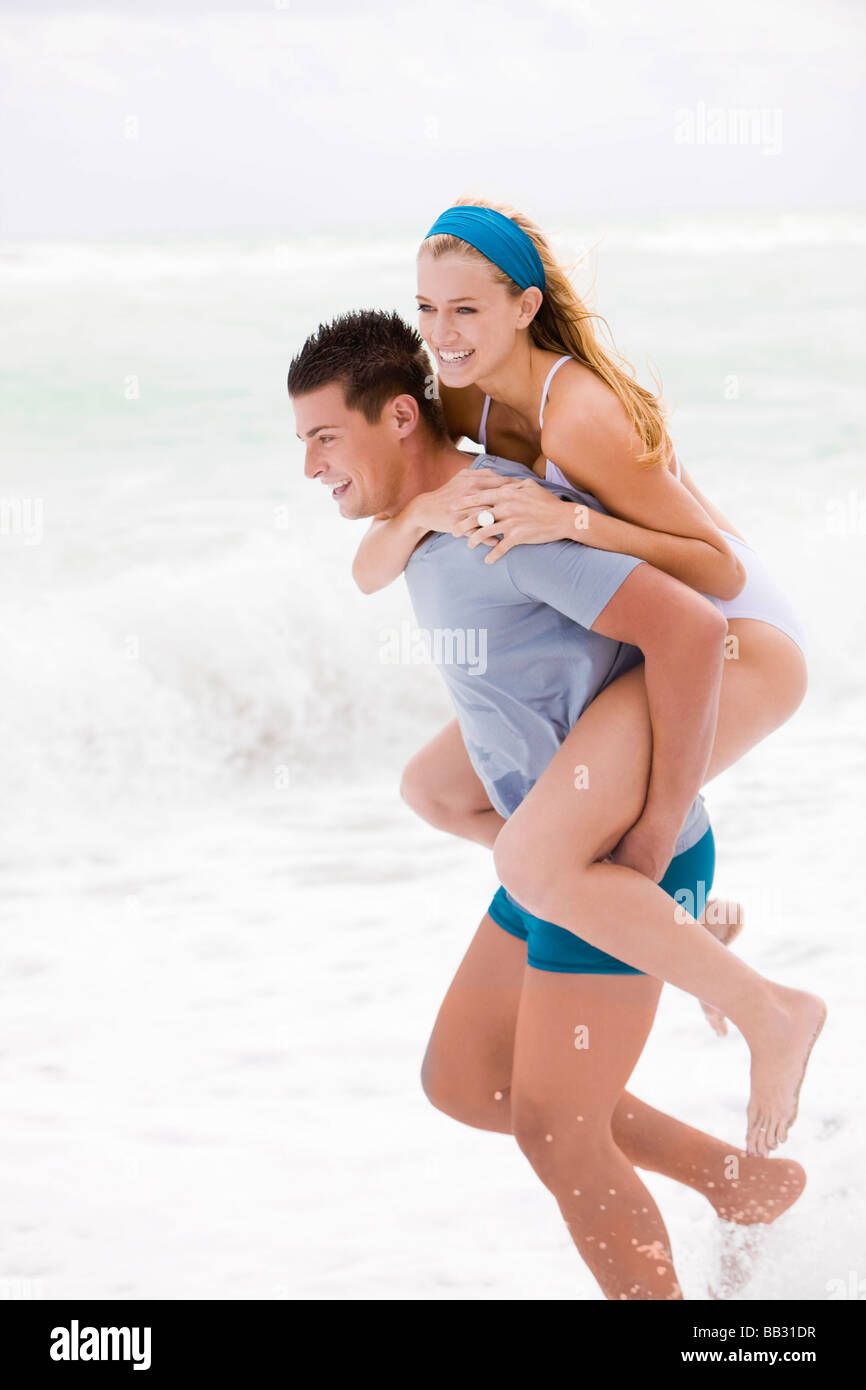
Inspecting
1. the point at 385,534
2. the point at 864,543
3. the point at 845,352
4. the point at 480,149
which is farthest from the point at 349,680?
the point at 845,352

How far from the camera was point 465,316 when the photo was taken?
1.86 metres

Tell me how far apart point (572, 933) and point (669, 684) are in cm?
39

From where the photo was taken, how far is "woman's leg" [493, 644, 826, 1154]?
176 cm

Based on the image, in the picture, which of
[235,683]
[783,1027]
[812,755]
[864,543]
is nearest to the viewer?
[783,1027]

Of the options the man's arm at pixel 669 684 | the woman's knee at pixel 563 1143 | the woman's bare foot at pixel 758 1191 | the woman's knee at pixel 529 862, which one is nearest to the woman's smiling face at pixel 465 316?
the man's arm at pixel 669 684

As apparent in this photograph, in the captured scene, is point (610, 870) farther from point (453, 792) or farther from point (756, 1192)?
point (756, 1192)

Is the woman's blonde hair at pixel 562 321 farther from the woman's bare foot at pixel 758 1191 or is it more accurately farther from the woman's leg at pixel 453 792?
the woman's bare foot at pixel 758 1191

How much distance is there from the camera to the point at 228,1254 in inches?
Result: 108

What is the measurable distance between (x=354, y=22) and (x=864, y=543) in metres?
6.85

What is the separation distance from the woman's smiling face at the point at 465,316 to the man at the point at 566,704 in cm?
8

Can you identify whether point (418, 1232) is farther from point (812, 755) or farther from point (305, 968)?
point (812, 755)

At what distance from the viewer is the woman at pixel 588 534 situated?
1.76m

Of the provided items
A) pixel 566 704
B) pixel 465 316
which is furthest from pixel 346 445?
pixel 566 704
